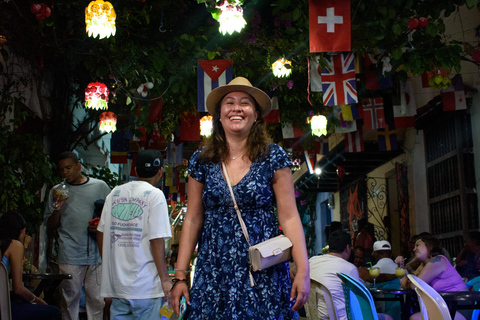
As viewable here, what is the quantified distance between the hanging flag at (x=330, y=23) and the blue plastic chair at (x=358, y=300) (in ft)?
13.3

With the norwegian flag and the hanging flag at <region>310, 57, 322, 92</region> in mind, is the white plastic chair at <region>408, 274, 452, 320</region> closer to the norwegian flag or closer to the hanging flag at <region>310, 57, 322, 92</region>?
the norwegian flag

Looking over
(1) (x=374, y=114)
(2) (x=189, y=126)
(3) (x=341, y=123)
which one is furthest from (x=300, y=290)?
(3) (x=341, y=123)

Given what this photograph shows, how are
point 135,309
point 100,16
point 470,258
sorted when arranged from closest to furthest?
point 135,309 → point 100,16 → point 470,258

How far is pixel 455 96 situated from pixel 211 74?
4326 mm

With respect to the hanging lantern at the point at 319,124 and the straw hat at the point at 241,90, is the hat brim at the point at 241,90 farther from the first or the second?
the hanging lantern at the point at 319,124

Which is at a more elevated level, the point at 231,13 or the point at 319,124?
the point at 231,13

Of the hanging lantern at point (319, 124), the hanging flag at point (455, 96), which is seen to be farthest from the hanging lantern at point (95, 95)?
the hanging flag at point (455, 96)

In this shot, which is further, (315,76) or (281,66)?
(315,76)

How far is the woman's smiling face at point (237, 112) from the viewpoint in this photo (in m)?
3.30

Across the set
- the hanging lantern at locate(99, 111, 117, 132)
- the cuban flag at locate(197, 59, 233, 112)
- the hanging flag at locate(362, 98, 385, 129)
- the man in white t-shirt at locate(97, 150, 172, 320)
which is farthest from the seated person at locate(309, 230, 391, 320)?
the hanging lantern at locate(99, 111, 117, 132)

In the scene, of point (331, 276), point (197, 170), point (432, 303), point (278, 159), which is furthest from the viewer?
point (331, 276)

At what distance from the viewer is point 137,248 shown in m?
4.44

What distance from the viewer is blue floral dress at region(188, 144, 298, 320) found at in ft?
9.46

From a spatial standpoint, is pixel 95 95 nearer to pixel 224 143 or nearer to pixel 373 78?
pixel 373 78
